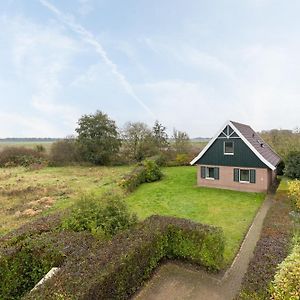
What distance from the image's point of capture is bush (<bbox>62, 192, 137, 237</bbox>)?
10.9 meters

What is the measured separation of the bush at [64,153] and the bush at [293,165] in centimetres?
3335

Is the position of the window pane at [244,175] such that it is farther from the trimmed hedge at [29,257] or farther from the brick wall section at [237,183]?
the trimmed hedge at [29,257]

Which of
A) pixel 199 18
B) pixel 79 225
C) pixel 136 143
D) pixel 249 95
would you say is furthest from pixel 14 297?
pixel 136 143

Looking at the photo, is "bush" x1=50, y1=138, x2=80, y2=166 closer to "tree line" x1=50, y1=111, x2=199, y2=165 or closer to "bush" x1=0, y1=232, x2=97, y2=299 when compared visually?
"tree line" x1=50, y1=111, x2=199, y2=165

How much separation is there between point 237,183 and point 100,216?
15.9 m

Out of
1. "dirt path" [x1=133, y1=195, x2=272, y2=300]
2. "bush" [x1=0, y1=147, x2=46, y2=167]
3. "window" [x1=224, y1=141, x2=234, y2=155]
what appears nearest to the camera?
"dirt path" [x1=133, y1=195, x2=272, y2=300]

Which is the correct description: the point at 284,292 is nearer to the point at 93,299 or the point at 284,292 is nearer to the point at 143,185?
the point at 93,299

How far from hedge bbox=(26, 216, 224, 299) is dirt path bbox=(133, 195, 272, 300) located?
380mm

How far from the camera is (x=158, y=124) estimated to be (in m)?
46.9

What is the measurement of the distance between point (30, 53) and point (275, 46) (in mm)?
17722

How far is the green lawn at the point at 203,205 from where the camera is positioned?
15035mm

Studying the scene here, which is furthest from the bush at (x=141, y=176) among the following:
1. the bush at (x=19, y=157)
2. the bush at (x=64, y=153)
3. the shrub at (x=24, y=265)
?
the bush at (x=19, y=157)

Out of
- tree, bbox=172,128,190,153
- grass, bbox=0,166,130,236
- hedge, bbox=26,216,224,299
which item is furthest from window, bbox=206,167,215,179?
tree, bbox=172,128,190,153

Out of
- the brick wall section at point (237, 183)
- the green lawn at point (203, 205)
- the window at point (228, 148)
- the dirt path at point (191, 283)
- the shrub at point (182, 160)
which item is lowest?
the dirt path at point (191, 283)
